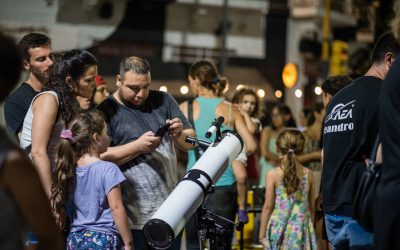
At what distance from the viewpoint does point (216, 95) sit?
7.48 metres

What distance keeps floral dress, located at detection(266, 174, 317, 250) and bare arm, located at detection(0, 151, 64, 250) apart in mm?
4623

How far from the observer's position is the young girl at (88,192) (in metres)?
4.95

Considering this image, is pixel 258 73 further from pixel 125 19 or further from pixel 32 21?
pixel 32 21

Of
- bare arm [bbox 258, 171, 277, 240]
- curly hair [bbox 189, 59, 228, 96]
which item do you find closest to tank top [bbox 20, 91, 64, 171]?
curly hair [bbox 189, 59, 228, 96]

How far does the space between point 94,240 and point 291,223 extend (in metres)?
2.85

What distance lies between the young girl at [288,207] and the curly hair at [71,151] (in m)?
2.75

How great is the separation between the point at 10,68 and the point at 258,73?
3010cm

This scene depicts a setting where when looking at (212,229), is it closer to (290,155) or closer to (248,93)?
(290,155)

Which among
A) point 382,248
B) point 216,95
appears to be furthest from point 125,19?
point 382,248

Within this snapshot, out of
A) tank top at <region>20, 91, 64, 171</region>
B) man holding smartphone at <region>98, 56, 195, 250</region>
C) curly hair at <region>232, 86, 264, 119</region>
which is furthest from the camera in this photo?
curly hair at <region>232, 86, 264, 119</region>

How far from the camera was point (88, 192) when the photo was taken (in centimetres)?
500

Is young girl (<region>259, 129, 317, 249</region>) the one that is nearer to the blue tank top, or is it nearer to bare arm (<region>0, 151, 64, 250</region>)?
the blue tank top

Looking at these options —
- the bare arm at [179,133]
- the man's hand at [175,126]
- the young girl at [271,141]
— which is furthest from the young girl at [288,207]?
the young girl at [271,141]

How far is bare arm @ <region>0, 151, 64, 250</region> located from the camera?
2.79m
